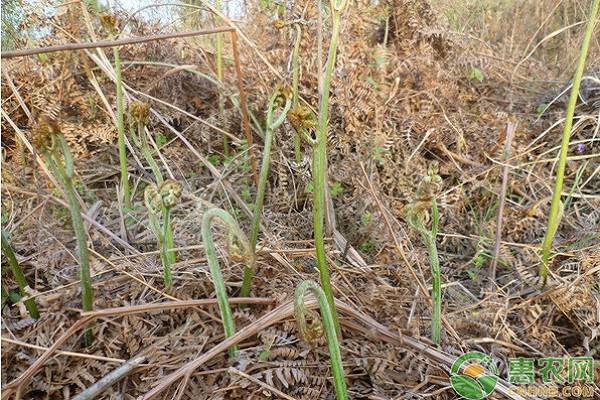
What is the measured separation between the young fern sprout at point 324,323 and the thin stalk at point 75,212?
0.44 metres

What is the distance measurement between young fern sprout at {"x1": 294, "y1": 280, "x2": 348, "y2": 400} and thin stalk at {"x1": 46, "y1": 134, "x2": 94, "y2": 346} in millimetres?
437

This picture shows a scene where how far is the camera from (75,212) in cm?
87

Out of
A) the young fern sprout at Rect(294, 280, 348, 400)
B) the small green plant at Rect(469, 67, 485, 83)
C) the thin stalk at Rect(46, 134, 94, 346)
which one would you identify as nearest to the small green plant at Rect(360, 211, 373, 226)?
the young fern sprout at Rect(294, 280, 348, 400)

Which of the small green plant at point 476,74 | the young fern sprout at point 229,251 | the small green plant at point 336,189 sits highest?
the small green plant at point 476,74

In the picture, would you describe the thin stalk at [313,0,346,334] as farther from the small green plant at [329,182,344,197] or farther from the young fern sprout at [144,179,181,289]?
the small green plant at [329,182,344,197]

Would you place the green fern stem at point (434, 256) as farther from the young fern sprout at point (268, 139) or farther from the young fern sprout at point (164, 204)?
the young fern sprout at point (164, 204)

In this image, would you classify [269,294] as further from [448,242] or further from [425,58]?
[425,58]

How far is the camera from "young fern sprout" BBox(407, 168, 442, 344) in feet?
2.99

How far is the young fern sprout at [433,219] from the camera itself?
0.91m

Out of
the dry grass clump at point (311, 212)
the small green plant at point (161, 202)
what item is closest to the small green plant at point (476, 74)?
the dry grass clump at point (311, 212)

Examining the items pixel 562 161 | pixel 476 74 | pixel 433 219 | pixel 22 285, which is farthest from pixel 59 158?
pixel 476 74

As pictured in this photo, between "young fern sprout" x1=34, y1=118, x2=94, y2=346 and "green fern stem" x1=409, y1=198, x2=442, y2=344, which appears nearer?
→ "young fern sprout" x1=34, y1=118, x2=94, y2=346

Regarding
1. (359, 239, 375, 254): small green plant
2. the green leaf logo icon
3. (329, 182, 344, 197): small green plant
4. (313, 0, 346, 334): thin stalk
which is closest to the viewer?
(313, 0, 346, 334): thin stalk

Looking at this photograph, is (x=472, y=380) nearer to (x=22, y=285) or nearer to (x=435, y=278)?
(x=435, y=278)
